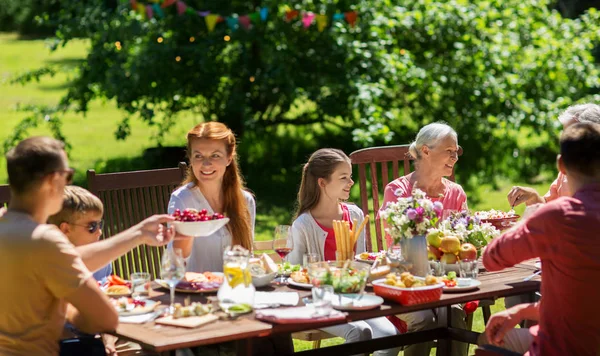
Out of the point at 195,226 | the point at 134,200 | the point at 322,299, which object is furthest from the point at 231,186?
the point at 322,299

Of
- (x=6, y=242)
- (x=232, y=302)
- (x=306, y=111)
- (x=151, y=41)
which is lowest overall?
(x=232, y=302)

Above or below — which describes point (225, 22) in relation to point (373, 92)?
above

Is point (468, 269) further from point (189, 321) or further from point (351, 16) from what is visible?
point (351, 16)

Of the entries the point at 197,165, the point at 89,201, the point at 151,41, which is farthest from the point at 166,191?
the point at 151,41

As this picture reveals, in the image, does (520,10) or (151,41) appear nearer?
(151,41)

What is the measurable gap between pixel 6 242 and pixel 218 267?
1.75 metres

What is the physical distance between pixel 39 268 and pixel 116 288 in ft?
2.49

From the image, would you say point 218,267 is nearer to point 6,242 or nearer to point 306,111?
point 6,242

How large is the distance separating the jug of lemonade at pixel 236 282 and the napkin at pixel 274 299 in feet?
0.34

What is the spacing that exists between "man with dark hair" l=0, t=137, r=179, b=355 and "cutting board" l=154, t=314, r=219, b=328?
229mm

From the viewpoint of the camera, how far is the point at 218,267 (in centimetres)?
490

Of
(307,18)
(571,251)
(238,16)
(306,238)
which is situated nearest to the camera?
(571,251)

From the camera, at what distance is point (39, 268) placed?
3.26 metres

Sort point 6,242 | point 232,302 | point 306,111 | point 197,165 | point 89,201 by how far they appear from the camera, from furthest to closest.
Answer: point 306,111 < point 197,165 < point 89,201 < point 232,302 < point 6,242
